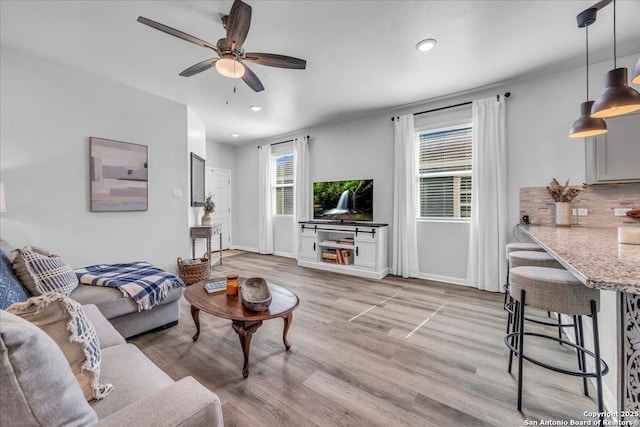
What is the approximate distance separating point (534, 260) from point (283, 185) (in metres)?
4.71

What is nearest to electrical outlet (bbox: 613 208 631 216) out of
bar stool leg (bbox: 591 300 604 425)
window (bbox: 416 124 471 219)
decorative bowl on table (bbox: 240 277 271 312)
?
window (bbox: 416 124 471 219)

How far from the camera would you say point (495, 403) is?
1.54 metres

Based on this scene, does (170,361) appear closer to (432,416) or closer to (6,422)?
(6,422)

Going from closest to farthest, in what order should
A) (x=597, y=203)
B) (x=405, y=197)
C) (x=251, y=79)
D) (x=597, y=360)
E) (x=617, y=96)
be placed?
(x=597, y=360), (x=617, y=96), (x=251, y=79), (x=597, y=203), (x=405, y=197)

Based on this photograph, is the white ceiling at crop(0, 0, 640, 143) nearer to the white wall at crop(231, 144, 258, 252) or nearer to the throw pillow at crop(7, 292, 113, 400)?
the throw pillow at crop(7, 292, 113, 400)

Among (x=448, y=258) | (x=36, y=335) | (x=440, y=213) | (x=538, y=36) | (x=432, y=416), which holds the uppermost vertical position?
(x=538, y=36)

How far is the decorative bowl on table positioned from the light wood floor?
0.45 metres

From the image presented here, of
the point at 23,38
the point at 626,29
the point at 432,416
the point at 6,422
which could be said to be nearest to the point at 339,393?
the point at 432,416

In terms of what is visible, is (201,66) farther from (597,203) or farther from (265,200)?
(597,203)

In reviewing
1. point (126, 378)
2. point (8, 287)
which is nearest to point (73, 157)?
point (8, 287)

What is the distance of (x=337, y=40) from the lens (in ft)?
8.15

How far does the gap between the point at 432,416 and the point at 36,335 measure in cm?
174

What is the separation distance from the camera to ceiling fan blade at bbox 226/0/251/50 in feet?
5.45

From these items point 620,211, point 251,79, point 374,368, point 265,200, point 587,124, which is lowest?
point 374,368
